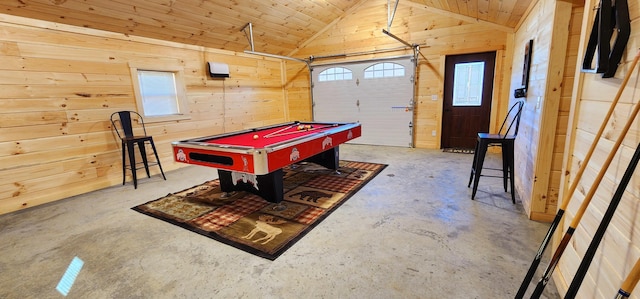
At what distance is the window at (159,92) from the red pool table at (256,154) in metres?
1.81

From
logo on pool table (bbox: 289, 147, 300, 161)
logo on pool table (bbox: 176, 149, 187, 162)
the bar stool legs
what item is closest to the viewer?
logo on pool table (bbox: 289, 147, 300, 161)

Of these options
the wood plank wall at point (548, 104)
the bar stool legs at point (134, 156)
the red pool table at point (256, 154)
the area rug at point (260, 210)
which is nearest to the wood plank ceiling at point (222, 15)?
the wood plank wall at point (548, 104)

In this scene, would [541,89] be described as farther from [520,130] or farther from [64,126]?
[64,126]

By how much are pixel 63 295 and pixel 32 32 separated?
3.16m

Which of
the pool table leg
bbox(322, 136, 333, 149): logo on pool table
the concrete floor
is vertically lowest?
the concrete floor

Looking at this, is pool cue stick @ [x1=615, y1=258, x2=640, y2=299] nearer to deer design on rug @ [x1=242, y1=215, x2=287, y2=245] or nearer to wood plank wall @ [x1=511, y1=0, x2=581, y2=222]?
wood plank wall @ [x1=511, y1=0, x2=581, y2=222]

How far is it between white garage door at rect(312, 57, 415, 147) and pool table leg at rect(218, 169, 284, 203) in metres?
3.63

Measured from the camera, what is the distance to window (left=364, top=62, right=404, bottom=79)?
5637 mm

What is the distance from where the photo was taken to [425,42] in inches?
209

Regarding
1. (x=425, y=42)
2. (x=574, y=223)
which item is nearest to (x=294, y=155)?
(x=574, y=223)

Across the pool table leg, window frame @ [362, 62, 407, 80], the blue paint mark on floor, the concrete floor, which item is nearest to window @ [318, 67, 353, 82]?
window frame @ [362, 62, 407, 80]

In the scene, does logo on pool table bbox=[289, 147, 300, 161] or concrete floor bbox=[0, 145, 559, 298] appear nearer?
concrete floor bbox=[0, 145, 559, 298]

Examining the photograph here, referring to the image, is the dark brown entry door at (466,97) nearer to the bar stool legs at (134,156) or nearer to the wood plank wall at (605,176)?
the wood plank wall at (605,176)

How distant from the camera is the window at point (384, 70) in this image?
5.64 metres
